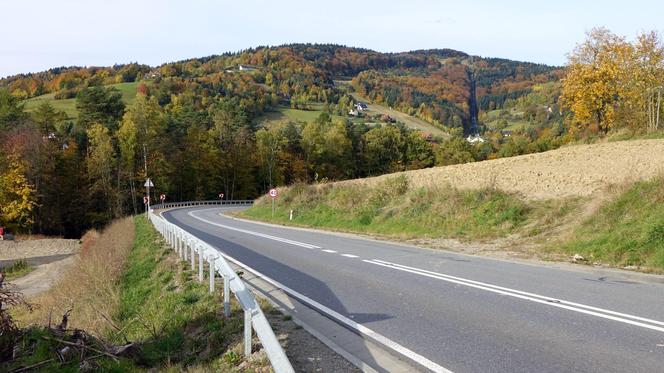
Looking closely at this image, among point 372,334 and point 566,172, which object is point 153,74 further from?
point 372,334

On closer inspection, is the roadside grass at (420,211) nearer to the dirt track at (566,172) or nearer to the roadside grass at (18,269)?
the dirt track at (566,172)

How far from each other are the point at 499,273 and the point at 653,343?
5509 mm

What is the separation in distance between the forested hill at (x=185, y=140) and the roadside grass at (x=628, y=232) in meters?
31.4

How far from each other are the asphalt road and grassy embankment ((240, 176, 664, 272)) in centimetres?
223

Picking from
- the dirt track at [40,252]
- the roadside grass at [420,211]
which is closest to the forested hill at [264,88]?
the dirt track at [40,252]

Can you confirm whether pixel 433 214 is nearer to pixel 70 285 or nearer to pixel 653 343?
pixel 70 285

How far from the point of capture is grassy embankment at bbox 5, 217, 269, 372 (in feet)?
23.3

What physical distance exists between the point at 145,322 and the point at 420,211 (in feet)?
52.1

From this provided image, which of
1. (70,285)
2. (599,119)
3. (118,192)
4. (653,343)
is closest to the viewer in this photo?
(653,343)

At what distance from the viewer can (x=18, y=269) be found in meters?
39.9

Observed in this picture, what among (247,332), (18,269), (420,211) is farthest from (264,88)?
(247,332)

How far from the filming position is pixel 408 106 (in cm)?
18150

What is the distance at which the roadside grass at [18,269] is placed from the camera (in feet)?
123

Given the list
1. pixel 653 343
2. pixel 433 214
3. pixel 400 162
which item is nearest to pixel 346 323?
pixel 653 343
